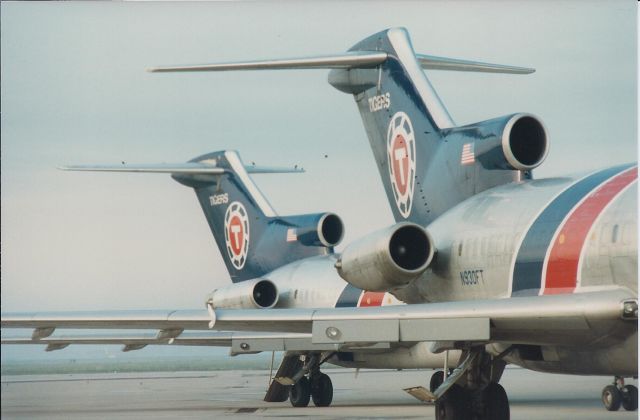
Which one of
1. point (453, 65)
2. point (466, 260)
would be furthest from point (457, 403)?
point (453, 65)

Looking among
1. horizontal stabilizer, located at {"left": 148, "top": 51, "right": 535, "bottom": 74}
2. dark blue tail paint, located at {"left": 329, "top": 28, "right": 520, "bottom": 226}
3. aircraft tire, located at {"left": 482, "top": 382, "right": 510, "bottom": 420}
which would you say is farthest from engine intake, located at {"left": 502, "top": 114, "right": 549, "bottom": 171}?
aircraft tire, located at {"left": 482, "top": 382, "right": 510, "bottom": 420}

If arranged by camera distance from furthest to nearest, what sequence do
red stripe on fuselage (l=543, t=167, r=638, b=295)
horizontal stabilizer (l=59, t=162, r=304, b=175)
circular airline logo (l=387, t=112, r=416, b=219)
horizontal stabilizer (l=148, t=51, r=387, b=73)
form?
horizontal stabilizer (l=59, t=162, r=304, b=175) → circular airline logo (l=387, t=112, r=416, b=219) → horizontal stabilizer (l=148, t=51, r=387, b=73) → red stripe on fuselage (l=543, t=167, r=638, b=295)

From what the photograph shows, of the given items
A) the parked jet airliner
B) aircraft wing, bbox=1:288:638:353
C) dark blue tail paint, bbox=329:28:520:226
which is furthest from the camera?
dark blue tail paint, bbox=329:28:520:226

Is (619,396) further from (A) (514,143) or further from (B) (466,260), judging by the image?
(A) (514,143)

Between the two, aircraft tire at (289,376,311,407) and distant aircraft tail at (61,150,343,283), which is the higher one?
distant aircraft tail at (61,150,343,283)

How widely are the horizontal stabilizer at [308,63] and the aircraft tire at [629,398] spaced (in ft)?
21.1

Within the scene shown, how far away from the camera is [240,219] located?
2600 cm

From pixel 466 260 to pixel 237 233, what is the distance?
1322 centimetres

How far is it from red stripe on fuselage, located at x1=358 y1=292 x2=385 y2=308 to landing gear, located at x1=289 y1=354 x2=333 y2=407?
283 cm

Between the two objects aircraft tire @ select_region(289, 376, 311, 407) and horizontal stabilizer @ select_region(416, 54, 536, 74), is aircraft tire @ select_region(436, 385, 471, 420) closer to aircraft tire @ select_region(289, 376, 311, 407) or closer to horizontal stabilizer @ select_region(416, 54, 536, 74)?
horizontal stabilizer @ select_region(416, 54, 536, 74)

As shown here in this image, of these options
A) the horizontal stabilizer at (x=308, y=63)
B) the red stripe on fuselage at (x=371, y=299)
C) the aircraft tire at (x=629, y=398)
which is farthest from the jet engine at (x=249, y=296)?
the aircraft tire at (x=629, y=398)

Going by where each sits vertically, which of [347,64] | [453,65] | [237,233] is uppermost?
[347,64]

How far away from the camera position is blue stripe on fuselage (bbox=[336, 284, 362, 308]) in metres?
21.2

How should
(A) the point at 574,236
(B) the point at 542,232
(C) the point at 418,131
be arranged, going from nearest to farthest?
(A) the point at 574,236
(B) the point at 542,232
(C) the point at 418,131
